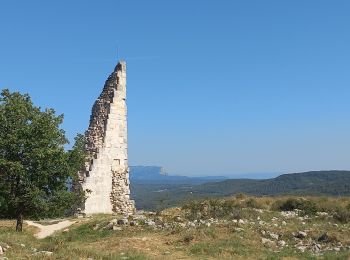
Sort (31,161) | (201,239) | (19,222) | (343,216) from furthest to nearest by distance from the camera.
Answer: (343,216), (19,222), (31,161), (201,239)

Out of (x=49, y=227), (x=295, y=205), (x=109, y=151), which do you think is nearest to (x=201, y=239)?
(x=49, y=227)

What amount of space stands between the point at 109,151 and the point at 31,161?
9.67 meters

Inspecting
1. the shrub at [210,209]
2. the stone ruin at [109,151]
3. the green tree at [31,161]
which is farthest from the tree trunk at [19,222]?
the shrub at [210,209]

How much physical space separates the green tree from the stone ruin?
23.6 ft

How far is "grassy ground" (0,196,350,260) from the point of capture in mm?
15445

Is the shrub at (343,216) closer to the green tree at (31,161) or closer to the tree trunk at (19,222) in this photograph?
the green tree at (31,161)

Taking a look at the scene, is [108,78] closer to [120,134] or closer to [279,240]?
[120,134]

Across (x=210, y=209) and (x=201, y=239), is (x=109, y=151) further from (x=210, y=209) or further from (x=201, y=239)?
(x=201, y=239)

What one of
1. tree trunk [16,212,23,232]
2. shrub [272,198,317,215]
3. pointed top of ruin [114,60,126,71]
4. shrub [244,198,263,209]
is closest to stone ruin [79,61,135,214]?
pointed top of ruin [114,60,126,71]

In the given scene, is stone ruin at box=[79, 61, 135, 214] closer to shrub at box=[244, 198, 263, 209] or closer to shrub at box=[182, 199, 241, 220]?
shrub at box=[182, 199, 241, 220]

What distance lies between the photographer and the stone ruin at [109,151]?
95.1 feet

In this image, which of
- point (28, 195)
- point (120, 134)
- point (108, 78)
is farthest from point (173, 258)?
point (108, 78)

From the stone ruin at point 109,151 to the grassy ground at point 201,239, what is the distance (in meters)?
4.11

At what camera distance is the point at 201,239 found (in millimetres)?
18219
